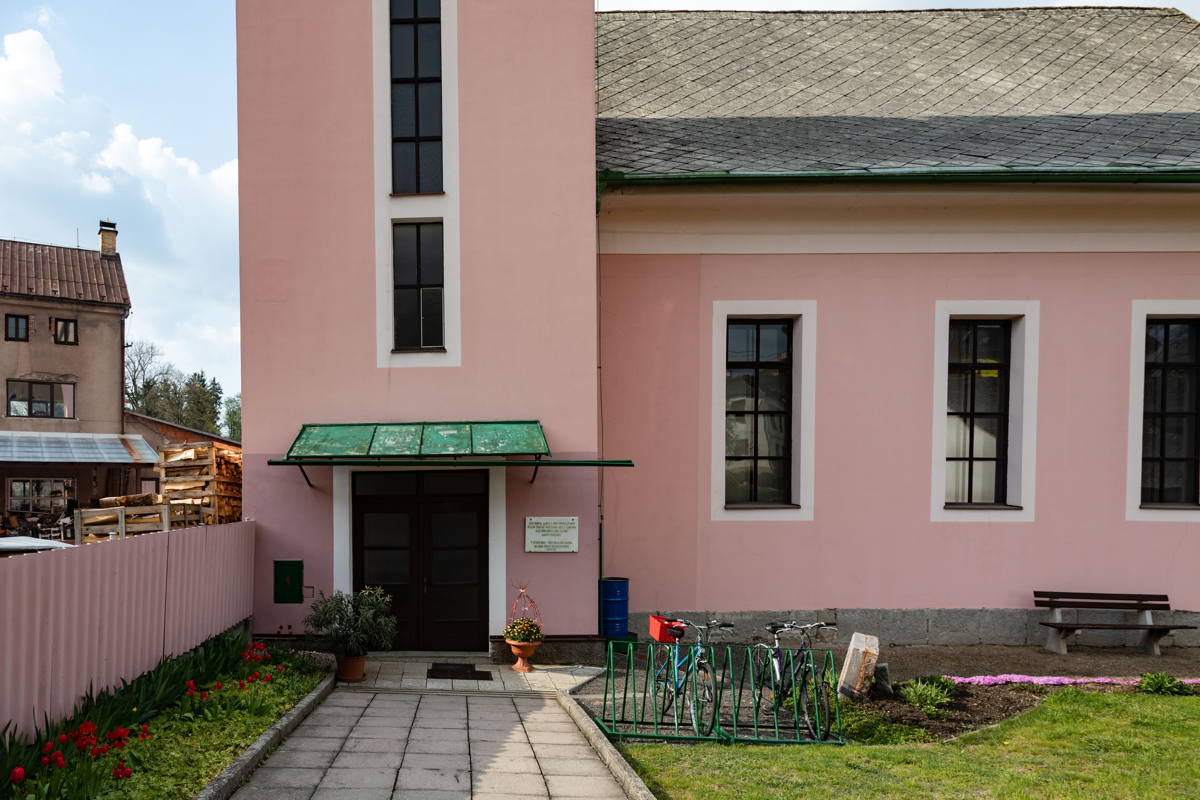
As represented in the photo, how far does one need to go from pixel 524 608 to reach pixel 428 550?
5.16 feet

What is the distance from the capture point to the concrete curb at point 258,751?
16.6ft

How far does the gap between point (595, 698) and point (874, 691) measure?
3.03 meters

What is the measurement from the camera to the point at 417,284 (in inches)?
391

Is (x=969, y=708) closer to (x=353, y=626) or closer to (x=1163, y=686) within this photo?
(x=1163, y=686)

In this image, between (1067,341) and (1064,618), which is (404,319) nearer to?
(1067,341)

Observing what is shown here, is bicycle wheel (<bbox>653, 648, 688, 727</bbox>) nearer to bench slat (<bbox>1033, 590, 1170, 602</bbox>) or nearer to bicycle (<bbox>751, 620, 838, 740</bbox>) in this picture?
bicycle (<bbox>751, 620, 838, 740</bbox>)

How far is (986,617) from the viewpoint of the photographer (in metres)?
10.9

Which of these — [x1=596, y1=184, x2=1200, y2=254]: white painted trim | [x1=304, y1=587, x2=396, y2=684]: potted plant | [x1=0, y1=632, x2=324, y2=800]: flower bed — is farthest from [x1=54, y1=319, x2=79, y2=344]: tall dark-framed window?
[x1=596, y1=184, x2=1200, y2=254]: white painted trim

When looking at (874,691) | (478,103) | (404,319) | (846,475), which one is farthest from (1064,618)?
(478,103)

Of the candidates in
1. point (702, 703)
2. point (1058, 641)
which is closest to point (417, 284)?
point (702, 703)

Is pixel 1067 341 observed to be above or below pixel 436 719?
above

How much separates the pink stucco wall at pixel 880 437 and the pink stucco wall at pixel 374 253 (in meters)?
1.40

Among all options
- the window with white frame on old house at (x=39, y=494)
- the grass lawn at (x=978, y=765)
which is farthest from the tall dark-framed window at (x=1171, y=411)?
the window with white frame on old house at (x=39, y=494)

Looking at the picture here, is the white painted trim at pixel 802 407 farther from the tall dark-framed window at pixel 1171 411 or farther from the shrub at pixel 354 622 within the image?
the tall dark-framed window at pixel 1171 411
